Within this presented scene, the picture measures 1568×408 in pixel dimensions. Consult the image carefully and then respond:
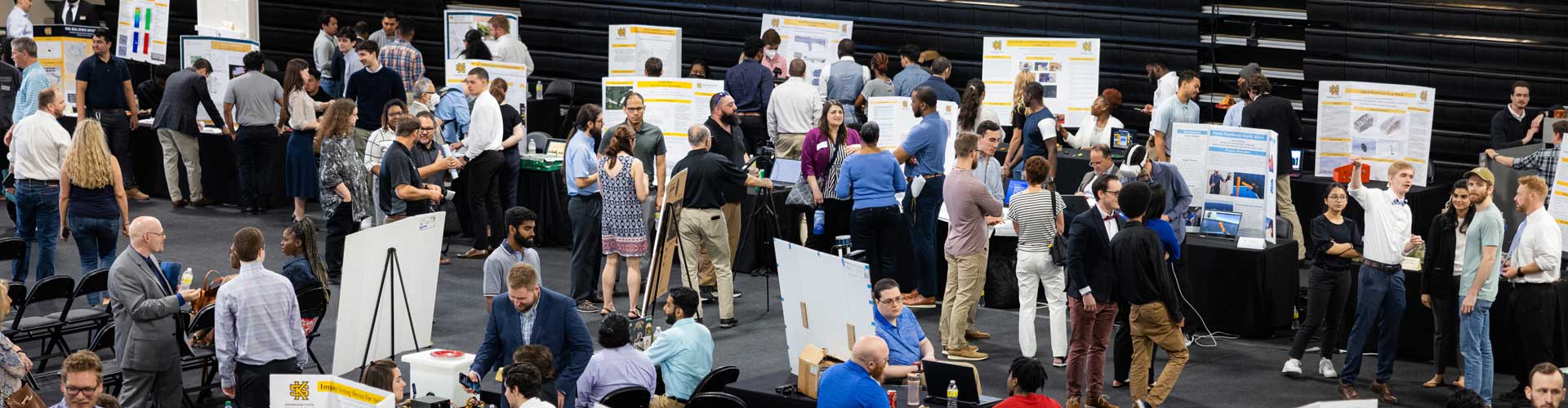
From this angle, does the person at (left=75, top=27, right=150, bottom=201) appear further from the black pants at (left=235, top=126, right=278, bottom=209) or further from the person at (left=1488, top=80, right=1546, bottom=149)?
the person at (left=1488, top=80, right=1546, bottom=149)

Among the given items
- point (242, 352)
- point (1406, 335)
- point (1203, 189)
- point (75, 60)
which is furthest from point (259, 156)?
point (1406, 335)

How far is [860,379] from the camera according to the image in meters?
6.02

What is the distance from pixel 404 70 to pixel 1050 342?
6568 millimetres

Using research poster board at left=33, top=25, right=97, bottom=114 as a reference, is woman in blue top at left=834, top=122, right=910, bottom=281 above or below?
below

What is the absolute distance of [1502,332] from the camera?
8352 mm

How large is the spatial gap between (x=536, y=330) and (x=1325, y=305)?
449 centimetres

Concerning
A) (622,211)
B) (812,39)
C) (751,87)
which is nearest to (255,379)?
(622,211)

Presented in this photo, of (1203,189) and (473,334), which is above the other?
(1203,189)

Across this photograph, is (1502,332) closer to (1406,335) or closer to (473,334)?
(1406,335)

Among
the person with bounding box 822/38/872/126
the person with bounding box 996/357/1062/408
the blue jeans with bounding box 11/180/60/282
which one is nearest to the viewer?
the person with bounding box 996/357/1062/408

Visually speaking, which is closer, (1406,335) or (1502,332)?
(1502,332)

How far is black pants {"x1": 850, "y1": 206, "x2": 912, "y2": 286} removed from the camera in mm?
9391

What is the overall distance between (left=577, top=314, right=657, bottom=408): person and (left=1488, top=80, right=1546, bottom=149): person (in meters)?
8.40

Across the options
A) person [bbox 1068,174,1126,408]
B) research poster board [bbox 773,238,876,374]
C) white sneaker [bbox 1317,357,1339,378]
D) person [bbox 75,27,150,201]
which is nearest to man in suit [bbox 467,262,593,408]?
research poster board [bbox 773,238,876,374]
